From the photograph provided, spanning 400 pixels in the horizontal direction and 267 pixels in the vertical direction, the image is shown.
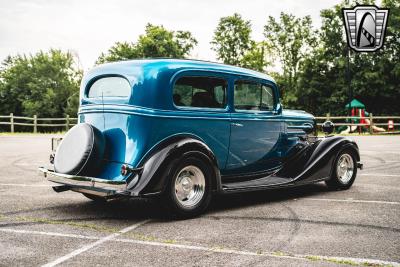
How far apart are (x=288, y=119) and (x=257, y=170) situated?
1115mm

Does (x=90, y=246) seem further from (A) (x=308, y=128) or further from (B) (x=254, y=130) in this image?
(A) (x=308, y=128)

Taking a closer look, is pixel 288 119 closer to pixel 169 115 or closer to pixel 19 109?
pixel 169 115

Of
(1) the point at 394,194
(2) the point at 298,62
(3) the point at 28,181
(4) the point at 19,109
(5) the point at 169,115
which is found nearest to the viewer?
(5) the point at 169,115

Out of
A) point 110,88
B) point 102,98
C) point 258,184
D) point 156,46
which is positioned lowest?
point 258,184

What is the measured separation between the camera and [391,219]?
521 cm

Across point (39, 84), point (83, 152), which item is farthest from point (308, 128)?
point (39, 84)

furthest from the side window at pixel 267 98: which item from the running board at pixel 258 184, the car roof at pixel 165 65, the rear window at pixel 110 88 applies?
A: the rear window at pixel 110 88

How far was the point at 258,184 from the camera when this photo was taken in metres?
6.15

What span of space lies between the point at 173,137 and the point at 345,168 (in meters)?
3.59

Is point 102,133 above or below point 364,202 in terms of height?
above

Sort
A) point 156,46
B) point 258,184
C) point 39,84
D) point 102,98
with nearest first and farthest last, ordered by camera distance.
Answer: point 102,98
point 258,184
point 156,46
point 39,84

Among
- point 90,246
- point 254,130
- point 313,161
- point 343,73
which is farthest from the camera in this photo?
point 343,73

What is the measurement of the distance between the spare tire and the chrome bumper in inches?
3.6

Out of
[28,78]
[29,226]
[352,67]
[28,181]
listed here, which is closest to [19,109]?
[28,78]
